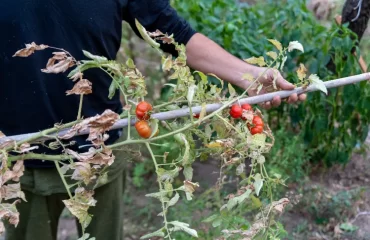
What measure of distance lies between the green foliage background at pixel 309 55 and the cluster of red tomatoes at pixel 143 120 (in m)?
1.28

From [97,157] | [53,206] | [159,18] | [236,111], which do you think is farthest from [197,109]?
[53,206]

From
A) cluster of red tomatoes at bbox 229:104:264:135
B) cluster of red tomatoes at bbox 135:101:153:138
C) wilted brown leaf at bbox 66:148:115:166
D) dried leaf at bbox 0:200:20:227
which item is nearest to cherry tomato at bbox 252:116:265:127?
cluster of red tomatoes at bbox 229:104:264:135

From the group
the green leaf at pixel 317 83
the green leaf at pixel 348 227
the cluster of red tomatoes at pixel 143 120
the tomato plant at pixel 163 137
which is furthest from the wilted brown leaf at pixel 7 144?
the green leaf at pixel 348 227

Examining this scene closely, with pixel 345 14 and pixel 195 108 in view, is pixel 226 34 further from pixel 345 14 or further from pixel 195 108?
pixel 195 108

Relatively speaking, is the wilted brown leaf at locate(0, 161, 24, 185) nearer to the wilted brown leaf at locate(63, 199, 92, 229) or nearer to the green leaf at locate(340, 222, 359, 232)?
the wilted brown leaf at locate(63, 199, 92, 229)

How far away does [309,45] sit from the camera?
2.62 metres

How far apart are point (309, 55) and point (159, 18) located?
109 centimetres

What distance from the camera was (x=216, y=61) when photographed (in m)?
1.73

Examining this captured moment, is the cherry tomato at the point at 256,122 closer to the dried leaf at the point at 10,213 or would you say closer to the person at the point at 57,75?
the person at the point at 57,75

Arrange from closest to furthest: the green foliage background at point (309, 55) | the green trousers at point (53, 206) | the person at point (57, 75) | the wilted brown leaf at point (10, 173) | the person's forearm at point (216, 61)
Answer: the wilted brown leaf at point (10, 173), the person at point (57, 75), the person's forearm at point (216, 61), the green trousers at point (53, 206), the green foliage background at point (309, 55)

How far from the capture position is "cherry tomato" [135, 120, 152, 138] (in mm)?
1242

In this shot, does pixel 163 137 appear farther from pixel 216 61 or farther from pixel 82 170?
pixel 216 61

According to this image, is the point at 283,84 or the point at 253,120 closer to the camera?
the point at 253,120

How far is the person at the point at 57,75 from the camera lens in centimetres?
157
